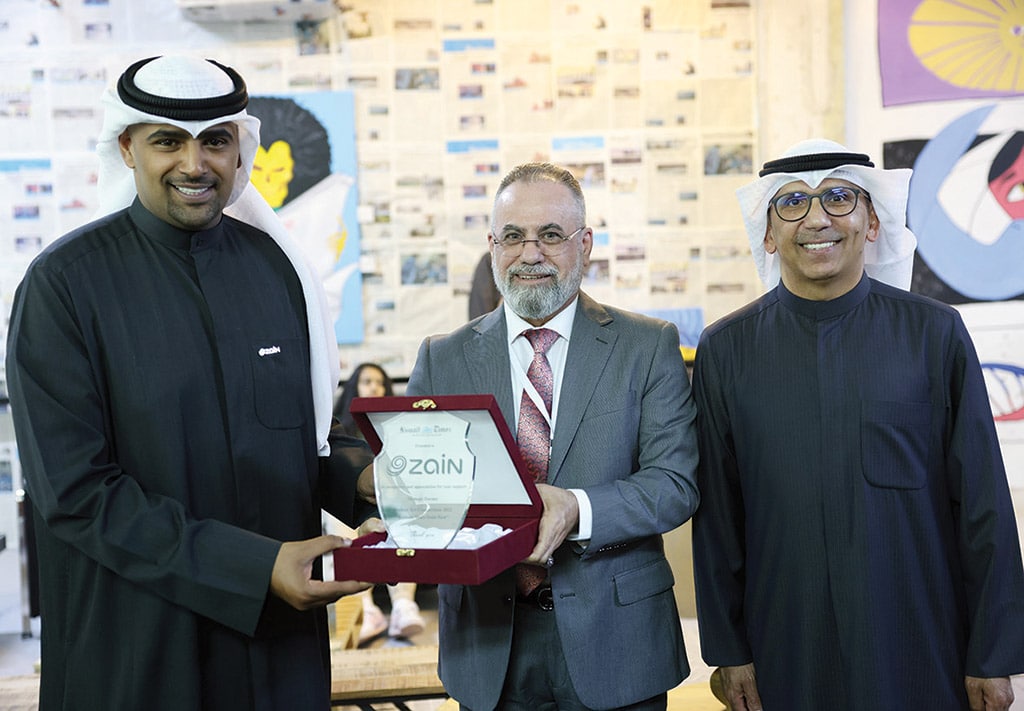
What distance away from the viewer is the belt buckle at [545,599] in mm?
2117

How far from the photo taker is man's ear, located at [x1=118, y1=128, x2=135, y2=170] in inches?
79.6

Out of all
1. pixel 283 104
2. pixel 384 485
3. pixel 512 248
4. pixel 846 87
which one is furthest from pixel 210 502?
pixel 846 87

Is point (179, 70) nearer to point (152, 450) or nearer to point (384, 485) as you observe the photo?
point (152, 450)

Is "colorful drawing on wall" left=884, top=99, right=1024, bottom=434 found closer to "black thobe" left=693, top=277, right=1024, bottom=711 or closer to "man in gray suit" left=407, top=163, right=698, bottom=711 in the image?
"black thobe" left=693, top=277, right=1024, bottom=711

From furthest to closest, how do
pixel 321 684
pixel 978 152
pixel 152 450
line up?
pixel 978 152, pixel 321 684, pixel 152 450

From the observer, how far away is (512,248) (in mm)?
2236

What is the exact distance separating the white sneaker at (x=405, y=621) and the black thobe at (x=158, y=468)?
120 inches

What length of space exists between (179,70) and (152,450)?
76 centimetres

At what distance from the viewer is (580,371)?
85.5 inches

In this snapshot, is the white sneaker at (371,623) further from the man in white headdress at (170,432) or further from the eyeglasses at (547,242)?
the eyeglasses at (547,242)

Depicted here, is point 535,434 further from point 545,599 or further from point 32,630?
point 32,630

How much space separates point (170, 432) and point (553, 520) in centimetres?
77

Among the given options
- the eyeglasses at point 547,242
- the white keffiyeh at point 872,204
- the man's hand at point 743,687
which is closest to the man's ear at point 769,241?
the white keffiyeh at point 872,204

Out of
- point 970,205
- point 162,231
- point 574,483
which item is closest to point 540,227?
point 574,483
